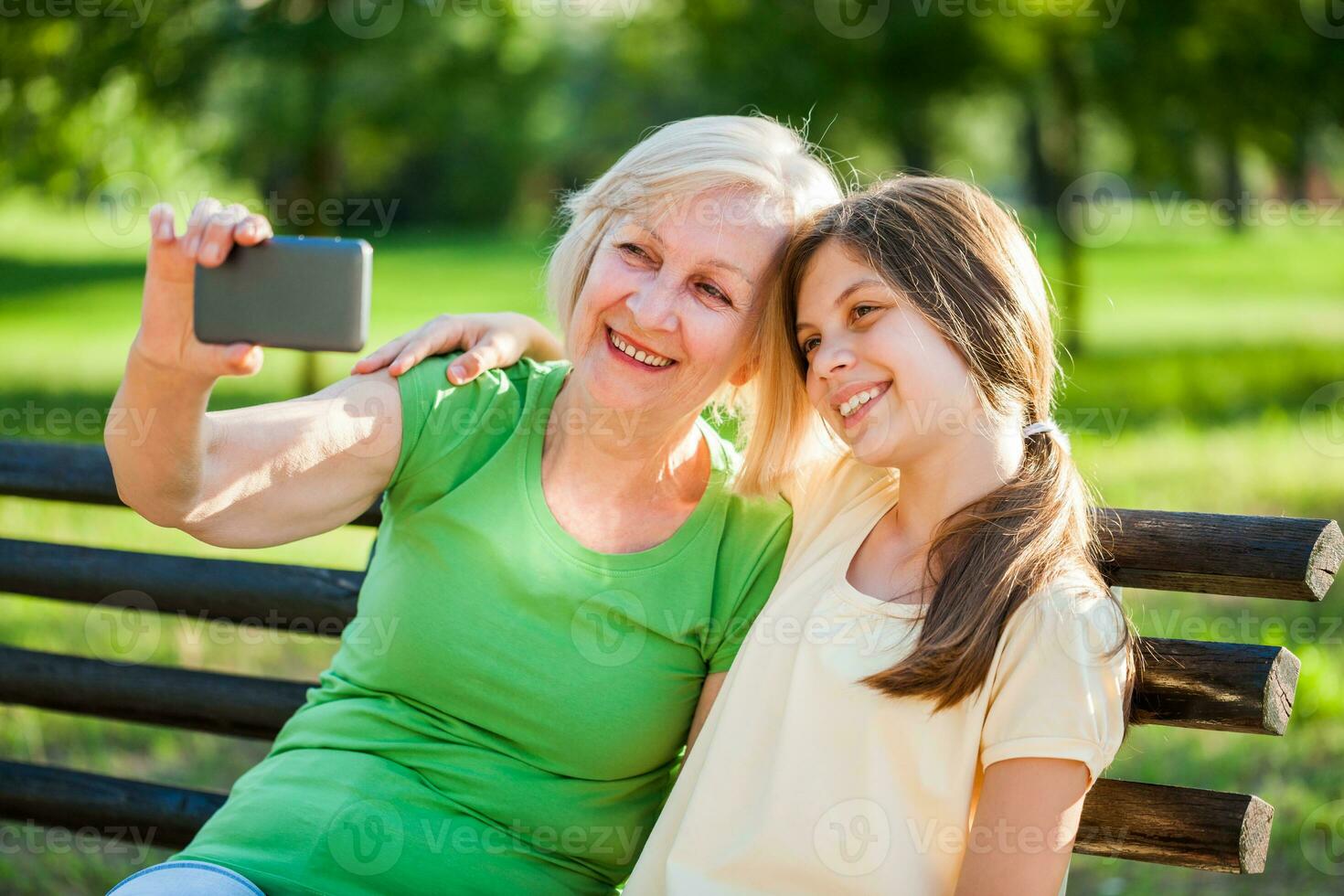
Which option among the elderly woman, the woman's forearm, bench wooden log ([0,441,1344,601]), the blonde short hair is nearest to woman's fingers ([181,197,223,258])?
the woman's forearm

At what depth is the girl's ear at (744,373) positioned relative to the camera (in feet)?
8.84

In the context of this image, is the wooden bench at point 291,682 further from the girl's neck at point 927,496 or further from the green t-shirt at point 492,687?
the green t-shirt at point 492,687

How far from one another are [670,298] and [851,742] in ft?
2.89

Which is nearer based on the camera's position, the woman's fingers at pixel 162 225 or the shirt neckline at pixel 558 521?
the woman's fingers at pixel 162 225

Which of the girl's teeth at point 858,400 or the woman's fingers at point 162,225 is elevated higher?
the woman's fingers at point 162,225

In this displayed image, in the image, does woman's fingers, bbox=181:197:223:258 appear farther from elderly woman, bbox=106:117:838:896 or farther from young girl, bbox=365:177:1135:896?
young girl, bbox=365:177:1135:896

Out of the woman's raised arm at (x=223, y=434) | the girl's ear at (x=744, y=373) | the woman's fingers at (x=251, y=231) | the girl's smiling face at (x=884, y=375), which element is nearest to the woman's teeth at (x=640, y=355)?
the girl's ear at (x=744, y=373)

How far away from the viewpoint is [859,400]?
7.53ft

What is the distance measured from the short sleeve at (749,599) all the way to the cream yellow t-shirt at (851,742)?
124 mm

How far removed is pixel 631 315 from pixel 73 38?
983cm

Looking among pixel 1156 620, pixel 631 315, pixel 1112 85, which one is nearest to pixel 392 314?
pixel 1112 85

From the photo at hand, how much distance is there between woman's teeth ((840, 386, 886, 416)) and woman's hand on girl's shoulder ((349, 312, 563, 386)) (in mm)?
748

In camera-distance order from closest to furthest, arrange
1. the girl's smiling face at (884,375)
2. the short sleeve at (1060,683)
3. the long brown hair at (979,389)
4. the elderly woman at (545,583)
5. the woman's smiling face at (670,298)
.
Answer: the short sleeve at (1060,683)
the long brown hair at (979,389)
the girl's smiling face at (884,375)
the elderly woman at (545,583)
the woman's smiling face at (670,298)

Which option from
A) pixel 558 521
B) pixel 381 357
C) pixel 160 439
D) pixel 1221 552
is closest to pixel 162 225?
pixel 160 439
